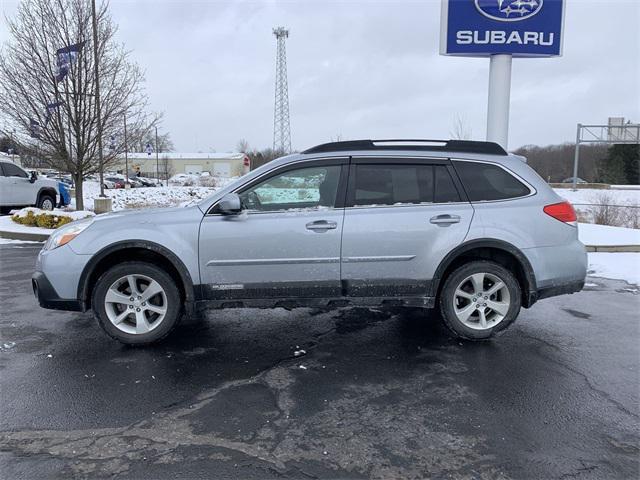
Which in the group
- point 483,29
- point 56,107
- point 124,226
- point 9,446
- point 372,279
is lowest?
point 9,446

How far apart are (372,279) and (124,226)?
7.59ft

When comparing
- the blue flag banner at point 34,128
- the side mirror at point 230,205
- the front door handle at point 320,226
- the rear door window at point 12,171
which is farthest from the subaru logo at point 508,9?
the rear door window at point 12,171

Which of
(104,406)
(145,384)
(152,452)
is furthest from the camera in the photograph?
(145,384)

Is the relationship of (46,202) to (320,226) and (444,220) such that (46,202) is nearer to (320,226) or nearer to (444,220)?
(320,226)

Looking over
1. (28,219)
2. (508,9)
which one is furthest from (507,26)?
(28,219)

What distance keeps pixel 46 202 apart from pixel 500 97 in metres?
15.3

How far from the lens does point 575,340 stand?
492 centimetres

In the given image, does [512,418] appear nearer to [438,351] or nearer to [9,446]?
[438,351]

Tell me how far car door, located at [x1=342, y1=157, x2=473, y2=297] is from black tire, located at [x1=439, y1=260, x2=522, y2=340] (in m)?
0.23

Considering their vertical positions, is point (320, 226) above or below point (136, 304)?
above

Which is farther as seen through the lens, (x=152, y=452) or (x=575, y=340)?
(x=575, y=340)

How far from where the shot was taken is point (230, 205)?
4422 millimetres

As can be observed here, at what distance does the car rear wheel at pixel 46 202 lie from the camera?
1758 centimetres

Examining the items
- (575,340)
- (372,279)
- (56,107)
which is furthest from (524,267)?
(56,107)
